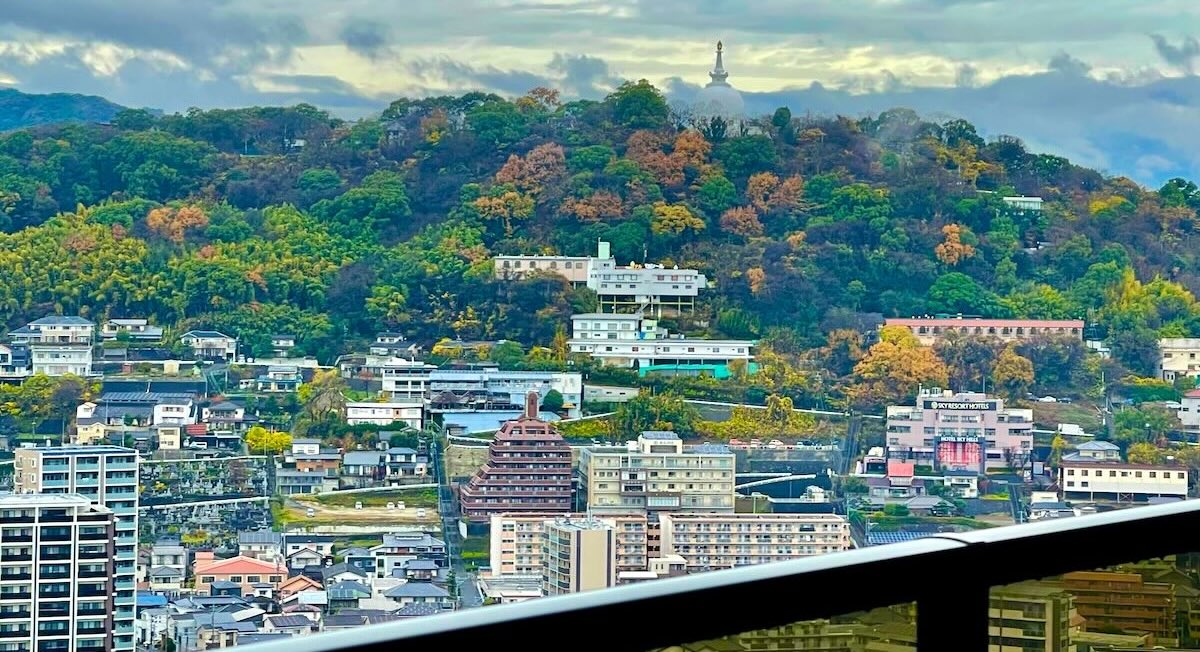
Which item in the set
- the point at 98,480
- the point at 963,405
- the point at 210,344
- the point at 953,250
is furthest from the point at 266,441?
the point at 953,250

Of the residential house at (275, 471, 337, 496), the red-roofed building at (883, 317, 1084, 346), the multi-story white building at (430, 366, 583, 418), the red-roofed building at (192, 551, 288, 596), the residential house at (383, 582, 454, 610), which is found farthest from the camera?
the red-roofed building at (883, 317, 1084, 346)

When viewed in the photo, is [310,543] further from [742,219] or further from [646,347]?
[742,219]

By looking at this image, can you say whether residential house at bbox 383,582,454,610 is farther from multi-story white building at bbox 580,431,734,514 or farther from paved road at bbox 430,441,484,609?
multi-story white building at bbox 580,431,734,514

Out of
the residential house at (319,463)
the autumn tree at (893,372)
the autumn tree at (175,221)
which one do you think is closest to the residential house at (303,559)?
the residential house at (319,463)

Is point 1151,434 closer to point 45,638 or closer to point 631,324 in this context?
point 631,324

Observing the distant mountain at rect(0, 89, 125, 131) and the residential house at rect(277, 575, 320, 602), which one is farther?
the distant mountain at rect(0, 89, 125, 131)

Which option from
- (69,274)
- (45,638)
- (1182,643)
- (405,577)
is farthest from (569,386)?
(1182,643)

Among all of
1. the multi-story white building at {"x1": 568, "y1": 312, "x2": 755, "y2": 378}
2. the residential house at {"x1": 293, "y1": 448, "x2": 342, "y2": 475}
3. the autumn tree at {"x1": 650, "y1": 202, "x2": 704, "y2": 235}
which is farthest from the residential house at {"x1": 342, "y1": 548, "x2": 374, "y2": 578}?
the autumn tree at {"x1": 650, "y1": 202, "x2": 704, "y2": 235}

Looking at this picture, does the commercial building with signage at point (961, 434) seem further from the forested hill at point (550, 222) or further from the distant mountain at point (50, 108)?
the distant mountain at point (50, 108)
